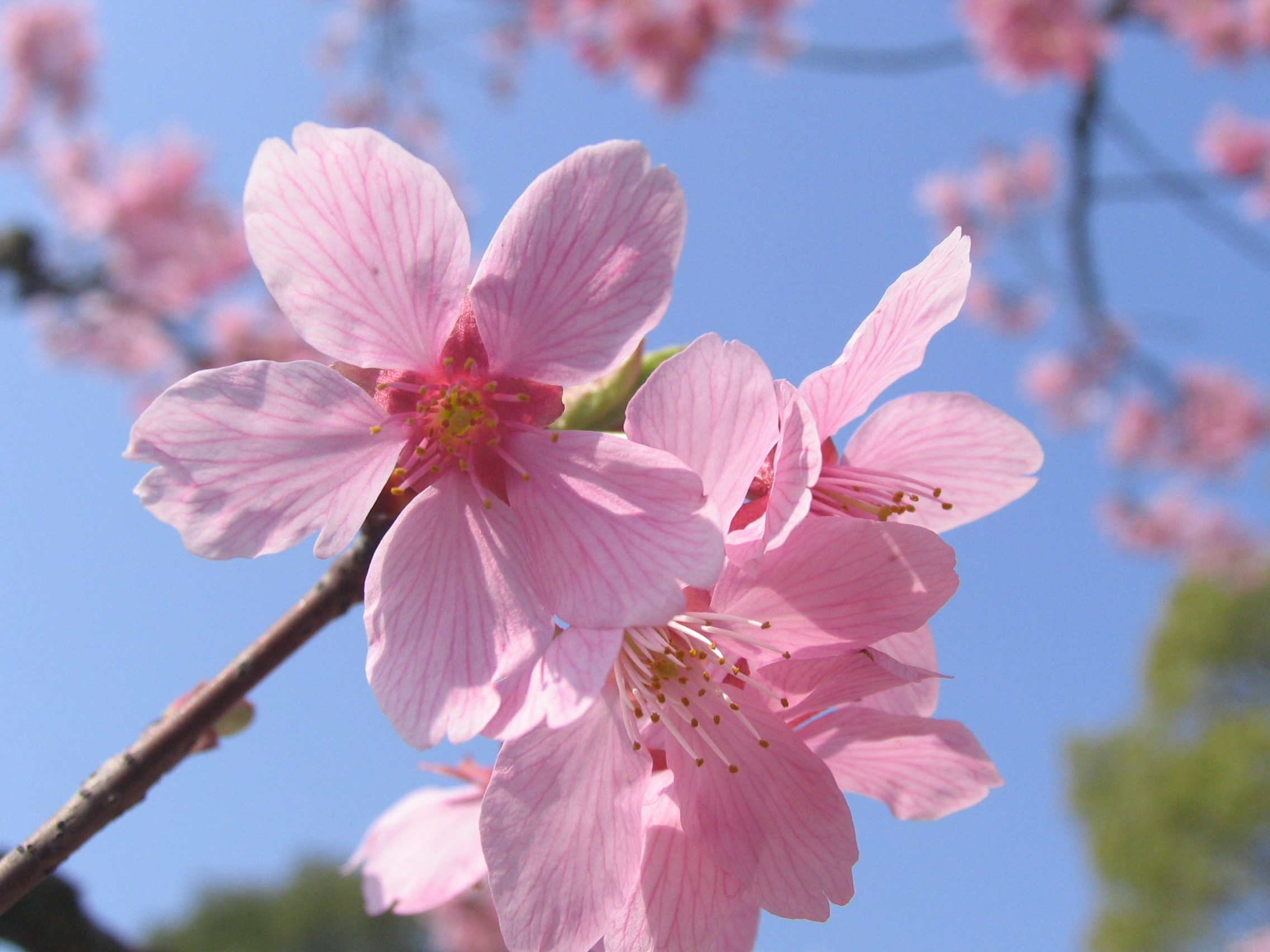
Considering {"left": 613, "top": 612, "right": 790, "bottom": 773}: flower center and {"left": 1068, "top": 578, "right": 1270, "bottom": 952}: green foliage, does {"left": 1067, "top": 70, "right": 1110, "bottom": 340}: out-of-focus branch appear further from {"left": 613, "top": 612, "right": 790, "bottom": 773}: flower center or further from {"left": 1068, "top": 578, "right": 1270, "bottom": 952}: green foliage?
{"left": 1068, "top": 578, "right": 1270, "bottom": 952}: green foliage

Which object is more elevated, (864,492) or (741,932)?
(864,492)

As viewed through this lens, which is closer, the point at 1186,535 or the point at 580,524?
the point at 580,524

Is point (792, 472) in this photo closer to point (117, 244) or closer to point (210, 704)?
point (210, 704)

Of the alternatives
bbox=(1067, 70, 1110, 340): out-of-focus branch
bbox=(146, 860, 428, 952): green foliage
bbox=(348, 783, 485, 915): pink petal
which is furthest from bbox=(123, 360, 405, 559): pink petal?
bbox=(146, 860, 428, 952): green foliage

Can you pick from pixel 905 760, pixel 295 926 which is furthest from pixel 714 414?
pixel 295 926

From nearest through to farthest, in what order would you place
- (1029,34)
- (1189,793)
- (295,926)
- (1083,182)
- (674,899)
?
1. (674,899)
2. (1083,182)
3. (1029,34)
4. (1189,793)
5. (295,926)
